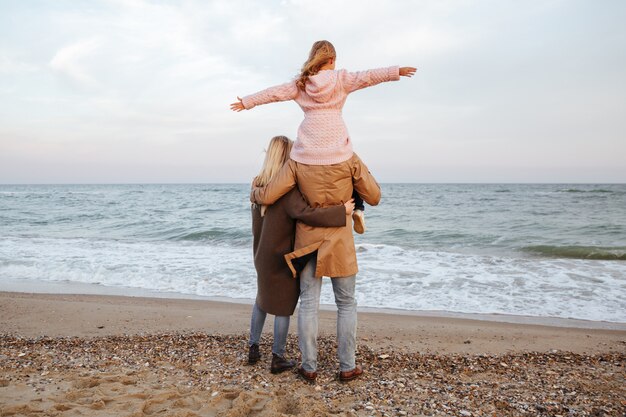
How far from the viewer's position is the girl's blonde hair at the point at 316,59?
10.4ft

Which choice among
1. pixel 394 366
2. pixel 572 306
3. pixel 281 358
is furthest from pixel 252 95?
pixel 572 306

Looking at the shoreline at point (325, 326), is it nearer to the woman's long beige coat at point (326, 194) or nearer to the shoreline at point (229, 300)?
the shoreline at point (229, 300)

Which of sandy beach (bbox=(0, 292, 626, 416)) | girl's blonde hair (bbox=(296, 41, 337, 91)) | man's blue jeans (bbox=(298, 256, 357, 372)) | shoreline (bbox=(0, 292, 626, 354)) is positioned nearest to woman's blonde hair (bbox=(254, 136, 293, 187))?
girl's blonde hair (bbox=(296, 41, 337, 91))

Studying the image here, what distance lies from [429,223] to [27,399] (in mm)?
16018

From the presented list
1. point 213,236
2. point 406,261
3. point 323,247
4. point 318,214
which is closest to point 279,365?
point 323,247

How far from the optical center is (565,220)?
17656mm

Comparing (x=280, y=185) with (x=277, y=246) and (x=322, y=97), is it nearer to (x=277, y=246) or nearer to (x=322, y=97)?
(x=277, y=246)

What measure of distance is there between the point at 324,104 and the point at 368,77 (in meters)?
0.36

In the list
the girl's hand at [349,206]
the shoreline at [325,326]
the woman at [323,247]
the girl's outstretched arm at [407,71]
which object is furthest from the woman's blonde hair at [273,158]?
the shoreline at [325,326]

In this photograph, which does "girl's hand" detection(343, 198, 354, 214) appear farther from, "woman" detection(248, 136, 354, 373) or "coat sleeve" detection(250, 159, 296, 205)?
"coat sleeve" detection(250, 159, 296, 205)

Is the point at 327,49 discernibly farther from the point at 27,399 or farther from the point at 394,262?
the point at 394,262

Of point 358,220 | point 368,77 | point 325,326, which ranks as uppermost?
point 368,77

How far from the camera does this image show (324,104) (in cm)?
317

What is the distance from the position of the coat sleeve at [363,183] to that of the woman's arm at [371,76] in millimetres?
519
